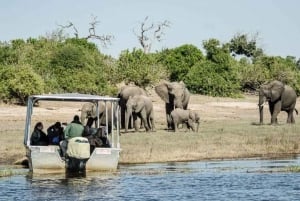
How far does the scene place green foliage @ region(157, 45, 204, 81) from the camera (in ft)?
252

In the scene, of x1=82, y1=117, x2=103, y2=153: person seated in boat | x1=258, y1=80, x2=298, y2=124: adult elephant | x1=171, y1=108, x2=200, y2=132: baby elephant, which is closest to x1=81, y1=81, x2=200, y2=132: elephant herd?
x1=171, y1=108, x2=200, y2=132: baby elephant

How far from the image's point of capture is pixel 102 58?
74375 millimetres

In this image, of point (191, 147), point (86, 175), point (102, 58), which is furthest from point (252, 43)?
point (86, 175)

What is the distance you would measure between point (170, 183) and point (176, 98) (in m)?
18.2

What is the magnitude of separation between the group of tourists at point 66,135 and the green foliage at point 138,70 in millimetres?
36023

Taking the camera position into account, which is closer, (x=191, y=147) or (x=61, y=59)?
(x=191, y=147)

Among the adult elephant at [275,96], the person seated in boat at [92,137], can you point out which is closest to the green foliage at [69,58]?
the adult elephant at [275,96]

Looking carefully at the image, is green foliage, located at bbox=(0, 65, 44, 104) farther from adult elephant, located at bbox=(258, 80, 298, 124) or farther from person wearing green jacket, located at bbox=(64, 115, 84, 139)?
person wearing green jacket, located at bbox=(64, 115, 84, 139)

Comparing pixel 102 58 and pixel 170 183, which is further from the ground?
pixel 102 58

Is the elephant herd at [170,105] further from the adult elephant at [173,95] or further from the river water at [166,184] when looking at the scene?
the river water at [166,184]

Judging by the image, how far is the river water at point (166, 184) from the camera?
23219 mm

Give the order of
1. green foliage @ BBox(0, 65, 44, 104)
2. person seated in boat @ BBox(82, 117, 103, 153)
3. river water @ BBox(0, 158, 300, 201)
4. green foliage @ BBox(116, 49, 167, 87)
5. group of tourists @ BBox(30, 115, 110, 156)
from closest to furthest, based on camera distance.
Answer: river water @ BBox(0, 158, 300, 201)
group of tourists @ BBox(30, 115, 110, 156)
person seated in boat @ BBox(82, 117, 103, 153)
green foliage @ BBox(0, 65, 44, 104)
green foliage @ BBox(116, 49, 167, 87)

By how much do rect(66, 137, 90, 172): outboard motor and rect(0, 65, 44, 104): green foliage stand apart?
27.3 m

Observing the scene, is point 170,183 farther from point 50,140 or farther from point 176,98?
point 176,98
